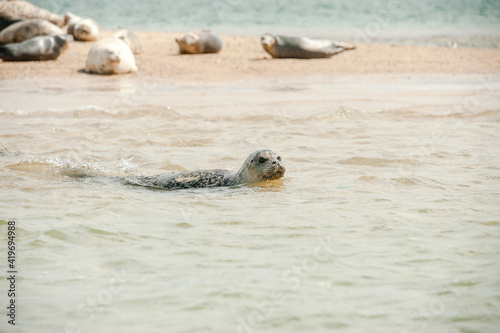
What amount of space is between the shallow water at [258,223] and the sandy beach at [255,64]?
4043mm

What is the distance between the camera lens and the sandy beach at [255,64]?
13.7 metres

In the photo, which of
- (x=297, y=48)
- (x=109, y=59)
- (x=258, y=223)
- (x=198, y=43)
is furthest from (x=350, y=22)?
(x=258, y=223)

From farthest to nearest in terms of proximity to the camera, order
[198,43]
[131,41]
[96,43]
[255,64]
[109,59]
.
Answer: [198,43], [131,41], [255,64], [96,43], [109,59]

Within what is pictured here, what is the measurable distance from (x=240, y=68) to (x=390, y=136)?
697 centimetres

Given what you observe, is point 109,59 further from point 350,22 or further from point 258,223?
point 350,22

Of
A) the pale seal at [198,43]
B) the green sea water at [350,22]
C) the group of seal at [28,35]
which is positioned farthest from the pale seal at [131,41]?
the green sea water at [350,22]

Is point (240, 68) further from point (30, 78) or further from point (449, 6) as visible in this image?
point (449, 6)

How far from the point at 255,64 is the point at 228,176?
377 inches

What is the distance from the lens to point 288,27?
27.9 meters

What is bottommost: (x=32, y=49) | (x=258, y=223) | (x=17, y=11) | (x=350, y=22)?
(x=350, y=22)

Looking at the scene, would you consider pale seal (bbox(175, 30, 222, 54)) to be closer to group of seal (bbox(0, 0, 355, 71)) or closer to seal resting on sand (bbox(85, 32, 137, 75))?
group of seal (bbox(0, 0, 355, 71))

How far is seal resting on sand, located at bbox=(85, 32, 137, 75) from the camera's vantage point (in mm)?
13109

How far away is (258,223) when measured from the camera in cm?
467

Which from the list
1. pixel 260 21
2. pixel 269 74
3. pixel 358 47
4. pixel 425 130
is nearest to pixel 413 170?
pixel 425 130
